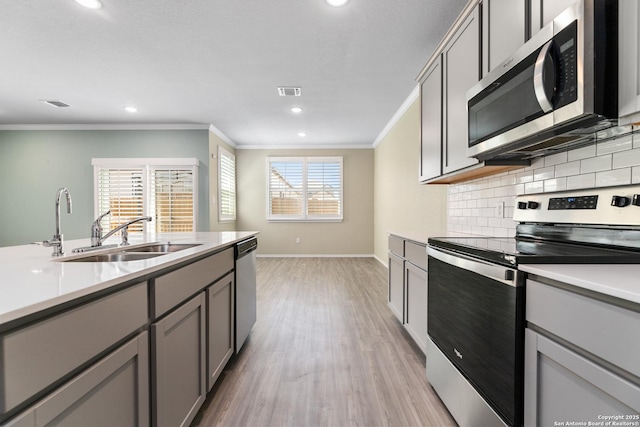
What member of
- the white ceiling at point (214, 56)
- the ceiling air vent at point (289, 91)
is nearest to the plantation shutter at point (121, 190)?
the white ceiling at point (214, 56)

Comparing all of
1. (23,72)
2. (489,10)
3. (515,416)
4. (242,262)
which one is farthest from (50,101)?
(515,416)

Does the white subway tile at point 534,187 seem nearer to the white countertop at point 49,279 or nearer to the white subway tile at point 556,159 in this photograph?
the white subway tile at point 556,159

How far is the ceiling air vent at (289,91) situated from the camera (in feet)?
11.9

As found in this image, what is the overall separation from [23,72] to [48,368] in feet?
13.5

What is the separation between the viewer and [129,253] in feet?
5.58

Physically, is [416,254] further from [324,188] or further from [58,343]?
[324,188]

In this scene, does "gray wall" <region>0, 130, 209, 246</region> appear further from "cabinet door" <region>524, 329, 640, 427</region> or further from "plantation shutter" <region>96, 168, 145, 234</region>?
"cabinet door" <region>524, 329, 640, 427</region>

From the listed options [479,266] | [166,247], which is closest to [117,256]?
[166,247]

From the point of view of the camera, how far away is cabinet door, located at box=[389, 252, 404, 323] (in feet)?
8.29

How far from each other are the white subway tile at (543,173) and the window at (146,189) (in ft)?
16.1

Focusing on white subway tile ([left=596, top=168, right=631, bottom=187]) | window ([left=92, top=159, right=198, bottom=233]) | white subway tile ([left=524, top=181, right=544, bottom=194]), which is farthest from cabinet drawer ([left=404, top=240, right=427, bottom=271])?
window ([left=92, top=159, right=198, bottom=233])

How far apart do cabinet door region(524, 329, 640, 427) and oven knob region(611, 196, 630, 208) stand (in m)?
0.68

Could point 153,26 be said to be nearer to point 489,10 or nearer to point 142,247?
point 142,247

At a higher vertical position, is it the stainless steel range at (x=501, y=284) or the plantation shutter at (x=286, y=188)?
the plantation shutter at (x=286, y=188)
